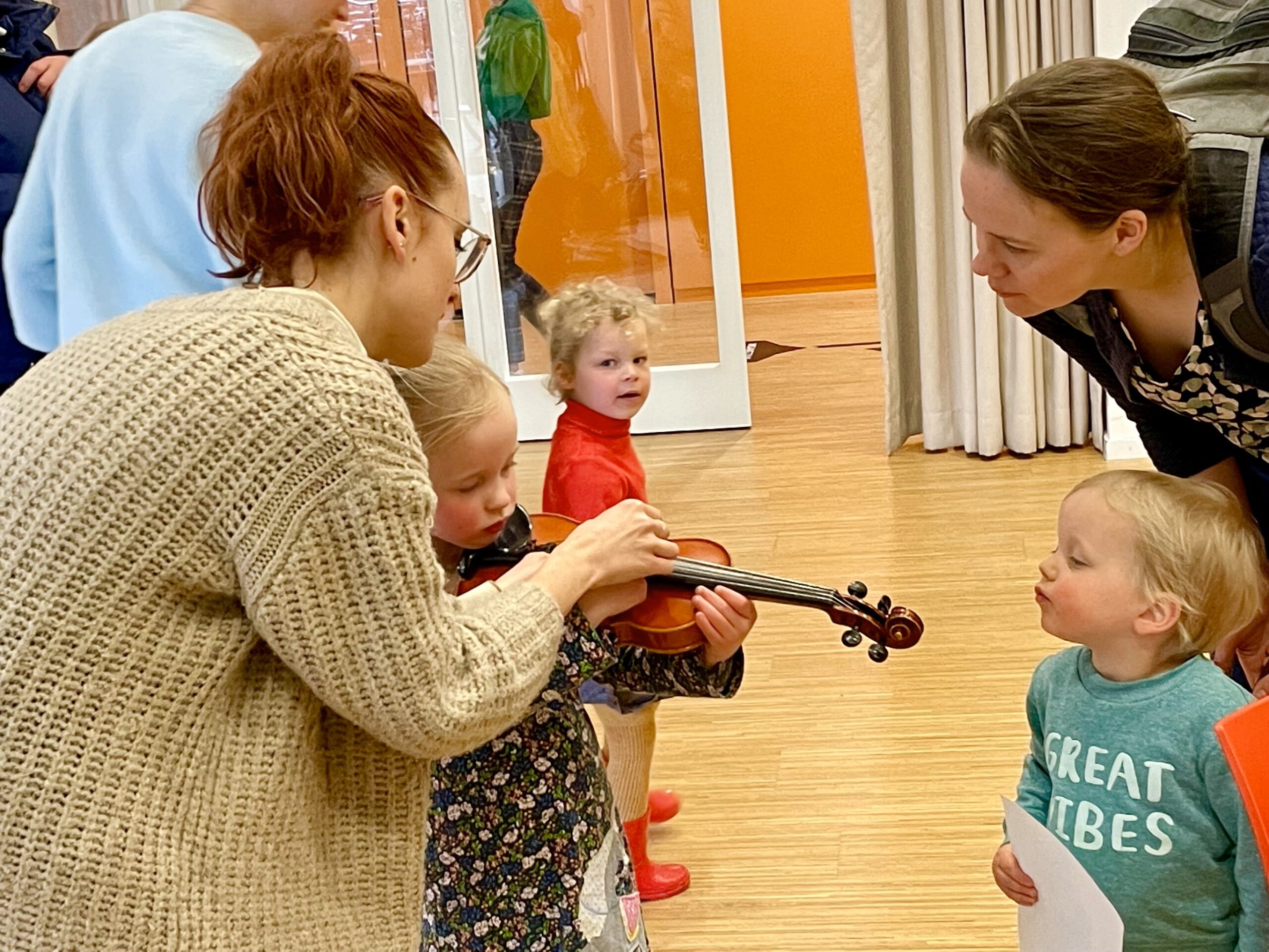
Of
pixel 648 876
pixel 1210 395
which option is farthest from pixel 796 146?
pixel 1210 395

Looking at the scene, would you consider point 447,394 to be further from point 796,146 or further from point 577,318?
point 796,146

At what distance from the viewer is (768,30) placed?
7.62 meters

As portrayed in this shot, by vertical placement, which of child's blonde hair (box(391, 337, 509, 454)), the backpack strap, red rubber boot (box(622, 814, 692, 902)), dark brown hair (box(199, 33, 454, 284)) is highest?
dark brown hair (box(199, 33, 454, 284))

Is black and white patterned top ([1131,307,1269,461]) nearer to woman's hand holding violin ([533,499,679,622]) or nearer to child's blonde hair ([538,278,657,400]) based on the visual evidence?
woman's hand holding violin ([533,499,679,622])

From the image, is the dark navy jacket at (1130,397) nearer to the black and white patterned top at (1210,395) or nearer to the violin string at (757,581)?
the black and white patterned top at (1210,395)

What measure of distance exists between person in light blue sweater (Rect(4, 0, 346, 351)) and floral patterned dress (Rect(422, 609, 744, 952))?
619 millimetres

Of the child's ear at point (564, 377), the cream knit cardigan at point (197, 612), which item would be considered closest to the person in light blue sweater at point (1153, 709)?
the cream knit cardigan at point (197, 612)

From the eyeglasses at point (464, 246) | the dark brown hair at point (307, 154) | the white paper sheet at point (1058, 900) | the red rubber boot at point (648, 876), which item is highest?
the dark brown hair at point (307, 154)

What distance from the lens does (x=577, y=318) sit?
2615mm

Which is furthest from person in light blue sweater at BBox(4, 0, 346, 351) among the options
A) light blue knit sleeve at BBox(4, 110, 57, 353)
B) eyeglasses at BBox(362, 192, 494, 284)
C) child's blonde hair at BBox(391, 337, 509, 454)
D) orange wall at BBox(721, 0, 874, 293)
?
orange wall at BBox(721, 0, 874, 293)

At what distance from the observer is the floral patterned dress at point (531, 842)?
1530 millimetres

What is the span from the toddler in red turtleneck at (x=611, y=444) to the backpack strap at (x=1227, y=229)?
110cm

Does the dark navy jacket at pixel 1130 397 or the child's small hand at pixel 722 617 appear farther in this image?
the dark navy jacket at pixel 1130 397

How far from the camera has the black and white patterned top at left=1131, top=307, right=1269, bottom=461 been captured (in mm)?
1562
